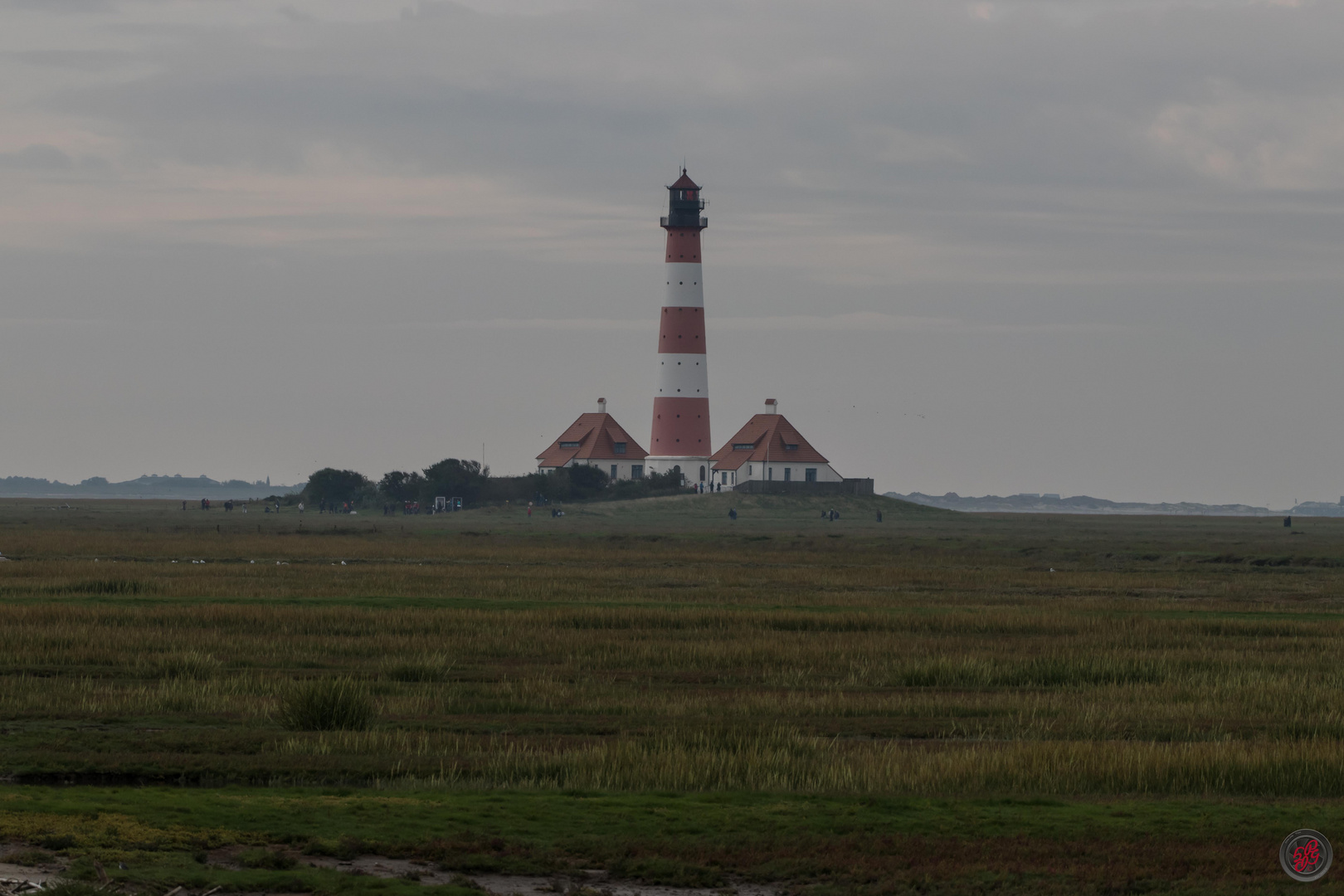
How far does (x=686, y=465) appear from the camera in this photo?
11244cm

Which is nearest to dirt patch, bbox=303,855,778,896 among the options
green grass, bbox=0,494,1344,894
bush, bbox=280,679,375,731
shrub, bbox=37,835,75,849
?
green grass, bbox=0,494,1344,894

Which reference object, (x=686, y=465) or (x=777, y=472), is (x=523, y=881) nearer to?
(x=686, y=465)

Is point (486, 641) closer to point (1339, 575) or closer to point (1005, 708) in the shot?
point (1005, 708)

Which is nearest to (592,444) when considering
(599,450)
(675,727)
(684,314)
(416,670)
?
(599,450)

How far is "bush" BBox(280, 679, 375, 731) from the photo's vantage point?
60.3ft

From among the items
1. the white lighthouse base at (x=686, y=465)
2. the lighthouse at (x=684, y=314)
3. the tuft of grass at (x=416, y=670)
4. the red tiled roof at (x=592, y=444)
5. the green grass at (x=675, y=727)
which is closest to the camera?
the green grass at (x=675, y=727)

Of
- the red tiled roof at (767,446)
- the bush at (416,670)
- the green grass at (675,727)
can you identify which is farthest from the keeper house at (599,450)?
the bush at (416,670)

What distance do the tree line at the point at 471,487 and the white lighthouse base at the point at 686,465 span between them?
53 cm

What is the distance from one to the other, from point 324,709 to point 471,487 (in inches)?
4249

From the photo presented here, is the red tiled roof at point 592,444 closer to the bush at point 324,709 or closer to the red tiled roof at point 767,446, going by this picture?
the red tiled roof at point 767,446

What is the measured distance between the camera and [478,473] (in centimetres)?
12725

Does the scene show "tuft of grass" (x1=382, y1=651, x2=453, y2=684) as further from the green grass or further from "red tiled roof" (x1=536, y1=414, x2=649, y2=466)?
"red tiled roof" (x1=536, y1=414, x2=649, y2=466)

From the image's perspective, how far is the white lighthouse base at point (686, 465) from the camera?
112 m

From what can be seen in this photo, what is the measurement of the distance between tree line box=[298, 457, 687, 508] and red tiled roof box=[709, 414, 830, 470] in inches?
279
